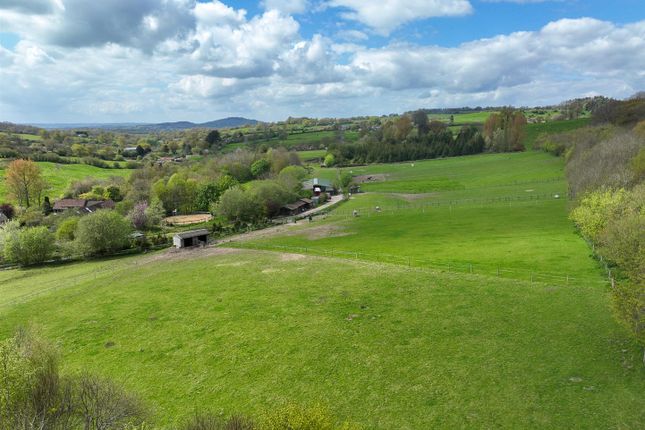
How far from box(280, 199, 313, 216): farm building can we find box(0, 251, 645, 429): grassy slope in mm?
51425

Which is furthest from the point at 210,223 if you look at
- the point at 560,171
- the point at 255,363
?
the point at 560,171

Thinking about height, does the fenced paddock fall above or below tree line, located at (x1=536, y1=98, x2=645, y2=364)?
below

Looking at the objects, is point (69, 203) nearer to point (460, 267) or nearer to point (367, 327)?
point (367, 327)

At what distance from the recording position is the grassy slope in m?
23.9

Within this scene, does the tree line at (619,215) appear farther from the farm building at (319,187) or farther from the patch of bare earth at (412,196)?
the farm building at (319,187)

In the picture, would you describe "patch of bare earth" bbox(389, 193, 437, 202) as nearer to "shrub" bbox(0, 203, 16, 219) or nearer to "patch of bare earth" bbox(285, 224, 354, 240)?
"patch of bare earth" bbox(285, 224, 354, 240)

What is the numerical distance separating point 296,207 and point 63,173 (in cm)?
9079

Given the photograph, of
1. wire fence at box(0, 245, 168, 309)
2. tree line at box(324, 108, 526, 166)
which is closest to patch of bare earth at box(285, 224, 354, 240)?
wire fence at box(0, 245, 168, 309)

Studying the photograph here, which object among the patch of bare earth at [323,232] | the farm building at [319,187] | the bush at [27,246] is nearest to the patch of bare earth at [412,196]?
the farm building at [319,187]

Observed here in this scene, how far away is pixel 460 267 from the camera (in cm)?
4644

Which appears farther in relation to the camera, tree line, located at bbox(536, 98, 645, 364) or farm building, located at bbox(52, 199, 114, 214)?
farm building, located at bbox(52, 199, 114, 214)

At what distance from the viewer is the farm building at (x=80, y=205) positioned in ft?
342

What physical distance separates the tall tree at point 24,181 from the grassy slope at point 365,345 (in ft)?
244

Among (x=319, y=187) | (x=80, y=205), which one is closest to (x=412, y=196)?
(x=319, y=187)
